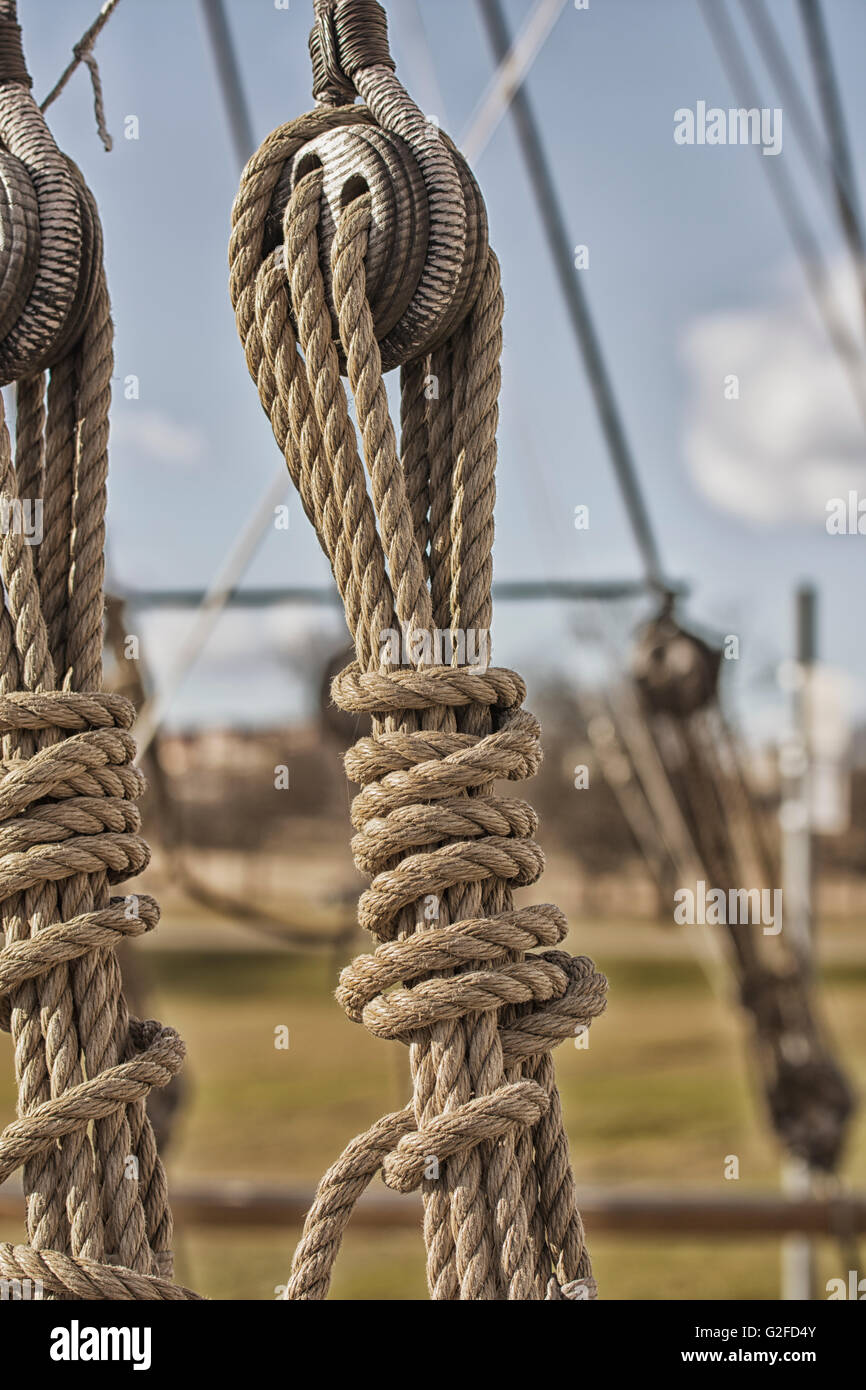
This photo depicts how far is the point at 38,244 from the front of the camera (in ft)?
1.57

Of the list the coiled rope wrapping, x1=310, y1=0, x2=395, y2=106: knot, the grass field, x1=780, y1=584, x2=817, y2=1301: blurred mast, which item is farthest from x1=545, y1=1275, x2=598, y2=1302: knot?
the grass field

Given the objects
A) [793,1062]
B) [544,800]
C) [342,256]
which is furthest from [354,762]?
[544,800]

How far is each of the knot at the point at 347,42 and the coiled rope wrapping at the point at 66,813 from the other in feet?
0.37

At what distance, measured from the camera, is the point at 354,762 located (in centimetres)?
46

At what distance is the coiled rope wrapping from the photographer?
455 mm

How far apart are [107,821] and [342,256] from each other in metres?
0.23

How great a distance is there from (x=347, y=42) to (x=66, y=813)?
327 millimetres

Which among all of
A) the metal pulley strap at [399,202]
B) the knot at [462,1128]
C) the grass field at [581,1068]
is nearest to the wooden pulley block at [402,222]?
the metal pulley strap at [399,202]

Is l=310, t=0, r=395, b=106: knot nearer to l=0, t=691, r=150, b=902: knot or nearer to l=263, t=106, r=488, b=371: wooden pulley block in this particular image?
l=263, t=106, r=488, b=371: wooden pulley block

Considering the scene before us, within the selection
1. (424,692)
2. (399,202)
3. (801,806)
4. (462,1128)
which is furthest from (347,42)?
(801,806)

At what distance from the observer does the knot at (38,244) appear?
47 cm

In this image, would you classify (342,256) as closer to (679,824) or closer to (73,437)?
(73,437)

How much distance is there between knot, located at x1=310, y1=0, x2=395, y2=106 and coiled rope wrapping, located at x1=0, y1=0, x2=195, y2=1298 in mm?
113

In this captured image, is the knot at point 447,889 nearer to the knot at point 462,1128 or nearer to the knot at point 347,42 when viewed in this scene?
the knot at point 462,1128
